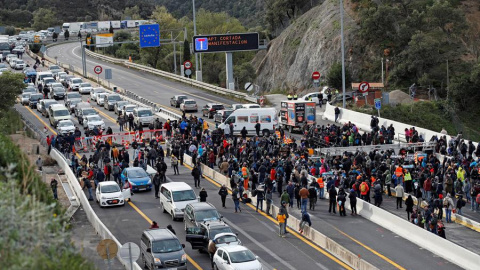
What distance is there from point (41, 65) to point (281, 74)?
28.5 meters

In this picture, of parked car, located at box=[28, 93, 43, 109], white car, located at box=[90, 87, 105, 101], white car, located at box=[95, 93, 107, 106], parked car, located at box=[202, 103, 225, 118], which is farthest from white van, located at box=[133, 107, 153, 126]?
white car, located at box=[90, 87, 105, 101]

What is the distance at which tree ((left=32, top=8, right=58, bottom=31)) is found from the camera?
176875 mm

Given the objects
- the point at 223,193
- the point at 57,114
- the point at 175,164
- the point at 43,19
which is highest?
the point at 43,19

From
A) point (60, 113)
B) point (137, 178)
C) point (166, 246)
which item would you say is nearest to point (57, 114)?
point (60, 113)

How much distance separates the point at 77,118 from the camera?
5491 cm

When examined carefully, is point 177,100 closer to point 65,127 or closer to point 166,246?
point 65,127

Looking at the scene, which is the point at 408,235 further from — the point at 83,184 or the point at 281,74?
the point at 281,74

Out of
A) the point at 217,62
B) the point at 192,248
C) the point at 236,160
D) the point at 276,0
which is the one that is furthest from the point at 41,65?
the point at 192,248

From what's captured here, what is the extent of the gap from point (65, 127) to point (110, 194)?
16.9m

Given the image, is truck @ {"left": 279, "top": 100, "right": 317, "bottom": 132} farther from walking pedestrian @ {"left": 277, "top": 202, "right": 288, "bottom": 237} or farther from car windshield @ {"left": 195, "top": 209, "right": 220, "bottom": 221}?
car windshield @ {"left": 195, "top": 209, "right": 220, "bottom": 221}

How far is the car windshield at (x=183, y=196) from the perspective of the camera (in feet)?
100

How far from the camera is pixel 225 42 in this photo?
2788 inches

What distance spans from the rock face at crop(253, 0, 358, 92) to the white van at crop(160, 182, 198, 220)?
4657 cm

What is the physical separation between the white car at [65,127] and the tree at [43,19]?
133568mm
